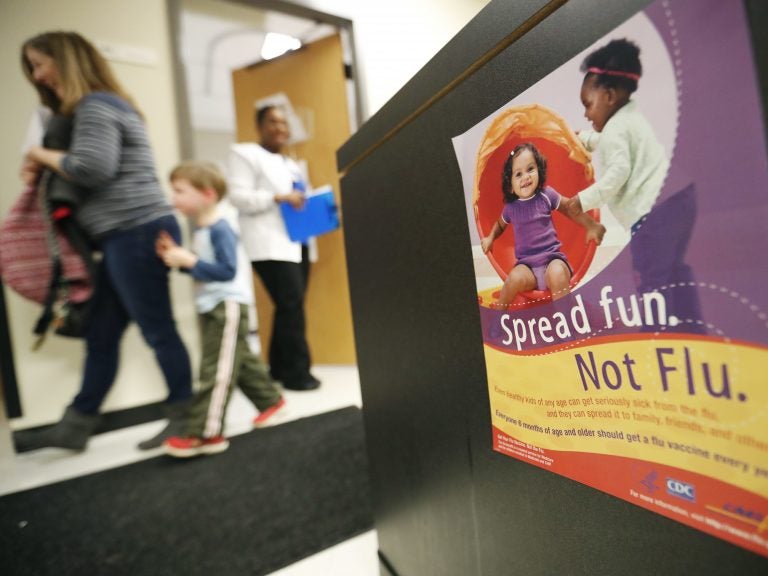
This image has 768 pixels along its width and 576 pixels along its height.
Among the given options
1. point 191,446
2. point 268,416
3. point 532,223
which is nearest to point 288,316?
point 268,416

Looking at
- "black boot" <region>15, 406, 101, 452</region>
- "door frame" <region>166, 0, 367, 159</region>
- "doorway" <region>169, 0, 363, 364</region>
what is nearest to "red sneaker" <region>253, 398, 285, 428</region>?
"black boot" <region>15, 406, 101, 452</region>

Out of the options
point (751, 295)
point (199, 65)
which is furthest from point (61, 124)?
point (199, 65)

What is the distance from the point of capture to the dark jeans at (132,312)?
4.21 feet

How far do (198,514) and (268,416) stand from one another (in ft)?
1.79

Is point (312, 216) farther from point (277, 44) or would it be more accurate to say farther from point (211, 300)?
point (277, 44)

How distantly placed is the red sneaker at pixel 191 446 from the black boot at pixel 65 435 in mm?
325

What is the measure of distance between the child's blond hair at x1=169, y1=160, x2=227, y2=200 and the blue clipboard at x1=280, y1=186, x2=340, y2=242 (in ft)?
1.36

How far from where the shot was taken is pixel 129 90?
1.75 metres

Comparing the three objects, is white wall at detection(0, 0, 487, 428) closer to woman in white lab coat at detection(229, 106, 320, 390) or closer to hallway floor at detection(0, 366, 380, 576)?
hallway floor at detection(0, 366, 380, 576)

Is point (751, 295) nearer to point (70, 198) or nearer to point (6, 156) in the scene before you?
point (70, 198)

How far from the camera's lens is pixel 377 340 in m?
0.54

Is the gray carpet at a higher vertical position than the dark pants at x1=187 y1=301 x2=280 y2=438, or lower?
lower

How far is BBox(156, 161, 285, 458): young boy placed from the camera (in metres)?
1.21

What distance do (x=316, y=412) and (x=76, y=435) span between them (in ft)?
2.41
